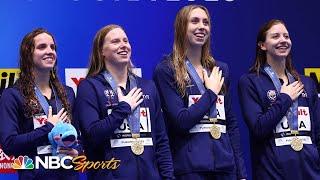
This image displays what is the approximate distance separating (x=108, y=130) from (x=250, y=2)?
2354mm

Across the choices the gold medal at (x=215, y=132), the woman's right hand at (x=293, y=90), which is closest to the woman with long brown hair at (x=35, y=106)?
the gold medal at (x=215, y=132)

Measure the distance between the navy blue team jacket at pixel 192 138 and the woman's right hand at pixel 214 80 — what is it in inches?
2.6

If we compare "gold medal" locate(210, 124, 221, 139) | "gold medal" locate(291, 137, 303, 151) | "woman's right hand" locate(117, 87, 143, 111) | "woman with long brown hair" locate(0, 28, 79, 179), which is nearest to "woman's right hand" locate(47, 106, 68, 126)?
"woman with long brown hair" locate(0, 28, 79, 179)

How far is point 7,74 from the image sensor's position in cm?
501

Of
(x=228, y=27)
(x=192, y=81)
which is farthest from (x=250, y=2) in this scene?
(x=192, y=81)

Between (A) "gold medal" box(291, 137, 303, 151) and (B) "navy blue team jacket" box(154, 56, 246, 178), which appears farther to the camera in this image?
(A) "gold medal" box(291, 137, 303, 151)

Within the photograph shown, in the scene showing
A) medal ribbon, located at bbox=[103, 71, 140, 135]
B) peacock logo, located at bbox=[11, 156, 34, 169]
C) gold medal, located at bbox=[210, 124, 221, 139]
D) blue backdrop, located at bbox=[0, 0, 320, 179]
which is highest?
blue backdrop, located at bbox=[0, 0, 320, 179]

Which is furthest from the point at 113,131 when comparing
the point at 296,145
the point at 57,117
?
the point at 296,145

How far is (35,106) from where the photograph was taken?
12.9ft

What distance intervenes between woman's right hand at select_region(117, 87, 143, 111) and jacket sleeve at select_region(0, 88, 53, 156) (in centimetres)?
45

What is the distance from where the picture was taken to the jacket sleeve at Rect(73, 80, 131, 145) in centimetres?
374

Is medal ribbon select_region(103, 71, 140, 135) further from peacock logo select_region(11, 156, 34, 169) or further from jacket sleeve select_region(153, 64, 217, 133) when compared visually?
peacock logo select_region(11, 156, 34, 169)

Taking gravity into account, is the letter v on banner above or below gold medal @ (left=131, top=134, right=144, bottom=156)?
above

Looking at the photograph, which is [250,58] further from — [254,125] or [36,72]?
[36,72]
